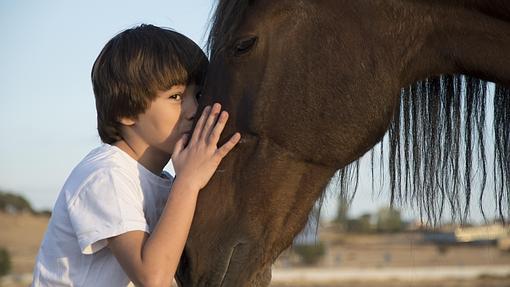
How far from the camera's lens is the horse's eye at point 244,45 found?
2.80 metres

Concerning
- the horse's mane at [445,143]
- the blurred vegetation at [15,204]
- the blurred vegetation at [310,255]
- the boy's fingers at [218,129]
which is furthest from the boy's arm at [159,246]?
the blurred vegetation at [15,204]

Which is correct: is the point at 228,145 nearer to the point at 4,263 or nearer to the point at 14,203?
the point at 4,263

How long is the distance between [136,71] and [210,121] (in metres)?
0.34

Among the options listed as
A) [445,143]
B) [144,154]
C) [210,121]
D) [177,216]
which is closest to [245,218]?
[177,216]

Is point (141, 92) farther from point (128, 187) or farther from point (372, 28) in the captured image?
→ point (372, 28)

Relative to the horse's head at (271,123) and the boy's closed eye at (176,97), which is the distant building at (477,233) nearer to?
the horse's head at (271,123)

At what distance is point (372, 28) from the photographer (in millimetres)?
2838

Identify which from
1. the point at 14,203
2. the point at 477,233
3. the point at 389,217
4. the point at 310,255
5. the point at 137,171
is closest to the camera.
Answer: the point at 137,171

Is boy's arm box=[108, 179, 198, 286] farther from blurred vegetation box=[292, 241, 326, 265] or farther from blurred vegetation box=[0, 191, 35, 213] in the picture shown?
blurred vegetation box=[0, 191, 35, 213]

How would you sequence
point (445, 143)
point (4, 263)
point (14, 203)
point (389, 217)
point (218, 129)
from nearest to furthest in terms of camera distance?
point (218, 129), point (445, 143), point (389, 217), point (4, 263), point (14, 203)

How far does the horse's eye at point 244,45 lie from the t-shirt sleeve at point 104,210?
1.96 feet

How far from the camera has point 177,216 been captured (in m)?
2.63

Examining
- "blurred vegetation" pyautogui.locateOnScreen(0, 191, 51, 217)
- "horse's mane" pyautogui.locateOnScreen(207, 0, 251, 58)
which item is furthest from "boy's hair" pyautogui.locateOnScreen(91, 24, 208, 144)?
"blurred vegetation" pyautogui.locateOnScreen(0, 191, 51, 217)

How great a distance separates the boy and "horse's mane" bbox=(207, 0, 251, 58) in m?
0.11
